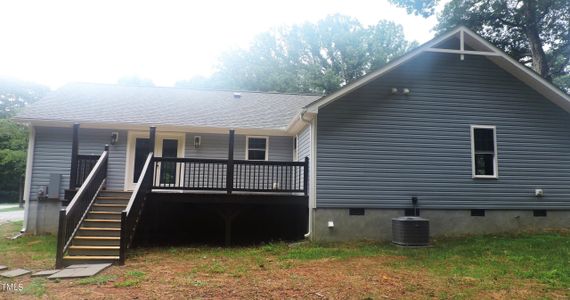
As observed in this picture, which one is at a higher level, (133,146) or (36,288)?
(133,146)

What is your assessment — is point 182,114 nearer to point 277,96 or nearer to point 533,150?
point 277,96

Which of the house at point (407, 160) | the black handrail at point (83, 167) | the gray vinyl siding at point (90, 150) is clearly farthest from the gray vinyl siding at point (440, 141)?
the black handrail at point (83, 167)

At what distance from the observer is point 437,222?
9.63m

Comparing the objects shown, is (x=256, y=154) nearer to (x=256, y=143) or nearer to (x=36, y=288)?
(x=256, y=143)

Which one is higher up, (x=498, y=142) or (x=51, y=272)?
(x=498, y=142)

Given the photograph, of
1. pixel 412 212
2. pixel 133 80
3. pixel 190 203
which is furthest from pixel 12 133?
pixel 412 212

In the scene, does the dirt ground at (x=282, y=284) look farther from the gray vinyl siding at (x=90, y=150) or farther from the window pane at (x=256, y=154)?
the window pane at (x=256, y=154)

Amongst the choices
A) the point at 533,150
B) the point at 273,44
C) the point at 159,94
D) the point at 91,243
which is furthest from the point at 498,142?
the point at 273,44

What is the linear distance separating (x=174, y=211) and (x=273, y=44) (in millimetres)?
31852

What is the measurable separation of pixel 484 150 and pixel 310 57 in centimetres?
3033

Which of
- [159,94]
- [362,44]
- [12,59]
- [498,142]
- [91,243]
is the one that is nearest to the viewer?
[91,243]

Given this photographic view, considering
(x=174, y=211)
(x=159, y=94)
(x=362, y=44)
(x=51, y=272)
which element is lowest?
(x=51, y=272)

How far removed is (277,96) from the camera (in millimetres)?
15508

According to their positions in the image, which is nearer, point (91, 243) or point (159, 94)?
point (91, 243)
